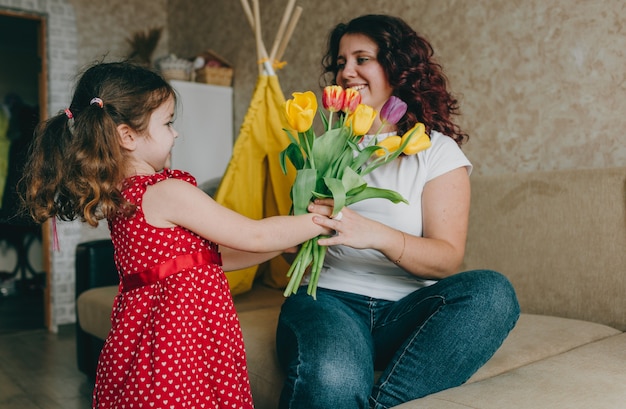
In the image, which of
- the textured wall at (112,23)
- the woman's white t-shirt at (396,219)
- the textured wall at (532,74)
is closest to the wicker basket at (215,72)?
the textured wall at (112,23)

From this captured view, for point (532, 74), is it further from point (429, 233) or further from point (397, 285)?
point (397, 285)

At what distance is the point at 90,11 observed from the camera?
11.8 ft

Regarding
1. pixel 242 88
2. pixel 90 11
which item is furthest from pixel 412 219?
pixel 90 11

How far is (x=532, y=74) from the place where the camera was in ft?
6.45

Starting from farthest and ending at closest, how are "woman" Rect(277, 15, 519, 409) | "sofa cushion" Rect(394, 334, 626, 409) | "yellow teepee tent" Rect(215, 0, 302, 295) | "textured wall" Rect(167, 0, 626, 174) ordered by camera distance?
1. "yellow teepee tent" Rect(215, 0, 302, 295)
2. "textured wall" Rect(167, 0, 626, 174)
3. "woman" Rect(277, 15, 519, 409)
4. "sofa cushion" Rect(394, 334, 626, 409)

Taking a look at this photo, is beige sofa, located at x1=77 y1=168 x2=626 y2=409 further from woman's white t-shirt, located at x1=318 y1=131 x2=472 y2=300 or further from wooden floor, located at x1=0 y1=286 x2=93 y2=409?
wooden floor, located at x1=0 y1=286 x2=93 y2=409

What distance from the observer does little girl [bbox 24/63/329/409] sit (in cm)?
107

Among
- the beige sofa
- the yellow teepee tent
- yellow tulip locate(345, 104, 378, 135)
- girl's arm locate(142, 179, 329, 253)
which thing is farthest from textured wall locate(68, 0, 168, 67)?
yellow tulip locate(345, 104, 378, 135)

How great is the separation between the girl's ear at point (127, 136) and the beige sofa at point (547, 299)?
0.55m

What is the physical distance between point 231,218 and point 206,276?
0.43 ft

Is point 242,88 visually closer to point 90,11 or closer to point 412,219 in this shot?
point 90,11

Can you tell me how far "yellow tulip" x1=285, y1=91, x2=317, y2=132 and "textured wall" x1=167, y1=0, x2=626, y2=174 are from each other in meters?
1.16

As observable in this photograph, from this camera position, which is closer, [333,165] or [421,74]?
[333,165]

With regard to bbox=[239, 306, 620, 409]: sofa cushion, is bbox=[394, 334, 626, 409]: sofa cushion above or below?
above
